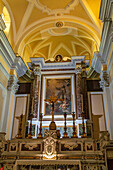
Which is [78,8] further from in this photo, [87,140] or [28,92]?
[87,140]

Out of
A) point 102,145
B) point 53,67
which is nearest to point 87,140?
point 102,145

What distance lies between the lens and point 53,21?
982 centimetres

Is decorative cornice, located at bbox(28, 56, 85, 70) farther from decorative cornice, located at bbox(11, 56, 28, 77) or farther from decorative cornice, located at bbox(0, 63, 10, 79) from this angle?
decorative cornice, located at bbox(0, 63, 10, 79)

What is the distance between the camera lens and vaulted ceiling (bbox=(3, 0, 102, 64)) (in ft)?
29.4

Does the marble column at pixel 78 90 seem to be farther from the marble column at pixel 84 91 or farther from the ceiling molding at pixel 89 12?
the ceiling molding at pixel 89 12

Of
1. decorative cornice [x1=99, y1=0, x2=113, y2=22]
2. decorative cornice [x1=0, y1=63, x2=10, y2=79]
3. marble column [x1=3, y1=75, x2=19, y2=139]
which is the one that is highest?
decorative cornice [x1=99, y1=0, x2=113, y2=22]

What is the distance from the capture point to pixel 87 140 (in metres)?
5.82

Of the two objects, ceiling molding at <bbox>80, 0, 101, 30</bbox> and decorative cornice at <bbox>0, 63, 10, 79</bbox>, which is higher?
ceiling molding at <bbox>80, 0, 101, 30</bbox>

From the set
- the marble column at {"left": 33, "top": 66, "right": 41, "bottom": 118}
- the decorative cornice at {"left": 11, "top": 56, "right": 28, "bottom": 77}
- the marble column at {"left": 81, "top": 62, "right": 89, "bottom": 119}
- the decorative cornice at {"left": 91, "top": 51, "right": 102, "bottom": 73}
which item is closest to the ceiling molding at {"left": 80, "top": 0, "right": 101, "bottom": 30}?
the decorative cornice at {"left": 91, "top": 51, "right": 102, "bottom": 73}

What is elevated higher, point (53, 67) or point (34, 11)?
point (34, 11)

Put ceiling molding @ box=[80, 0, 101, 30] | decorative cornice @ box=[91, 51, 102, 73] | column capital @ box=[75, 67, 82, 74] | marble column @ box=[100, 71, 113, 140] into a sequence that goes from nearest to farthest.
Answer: marble column @ box=[100, 71, 113, 140] → decorative cornice @ box=[91, 51, 102, 73] → ceiling molding @ box=[80, 0, 101, 30] → column capital @ box=[75, 67, 82, 74]

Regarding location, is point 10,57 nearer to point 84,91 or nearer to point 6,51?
point 6,51

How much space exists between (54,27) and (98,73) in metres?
3.65

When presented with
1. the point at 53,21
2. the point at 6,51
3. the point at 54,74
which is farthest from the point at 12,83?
the point at 53,21
